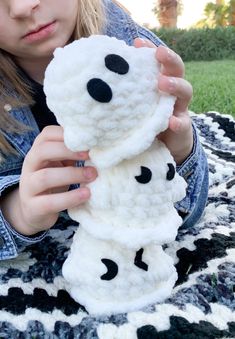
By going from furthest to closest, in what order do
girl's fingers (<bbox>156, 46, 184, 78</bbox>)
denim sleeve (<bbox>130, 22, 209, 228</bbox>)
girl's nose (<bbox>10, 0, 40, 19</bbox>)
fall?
denim sleeve (<bbox>130, 22, 209, 228</bbox>)
girl's nose (<bbox>10, 0, 40, 19</bbox>)
girl's fingers (<bbox>156, 46, 184, 78</bbox>)

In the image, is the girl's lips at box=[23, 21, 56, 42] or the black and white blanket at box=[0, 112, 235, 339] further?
the girl's lips at box=[23, 21, 56, 42]

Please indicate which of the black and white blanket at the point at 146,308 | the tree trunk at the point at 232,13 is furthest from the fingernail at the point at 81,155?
the tree trunk at the point at 232,13

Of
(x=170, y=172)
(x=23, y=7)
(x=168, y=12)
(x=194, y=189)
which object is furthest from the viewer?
(x=168, y=12)

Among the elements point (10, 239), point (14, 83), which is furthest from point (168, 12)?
point (10, 239)

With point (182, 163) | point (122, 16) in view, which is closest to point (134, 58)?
point (182, 163)

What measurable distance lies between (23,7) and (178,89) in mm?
342

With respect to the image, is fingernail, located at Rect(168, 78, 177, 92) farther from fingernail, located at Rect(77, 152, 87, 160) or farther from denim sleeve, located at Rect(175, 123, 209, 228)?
denim sleeve, located at Rect(175, 123, 209, 228)

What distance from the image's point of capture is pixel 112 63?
823 mm

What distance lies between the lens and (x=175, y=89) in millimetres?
913

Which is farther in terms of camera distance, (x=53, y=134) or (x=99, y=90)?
(x=53, y=134)

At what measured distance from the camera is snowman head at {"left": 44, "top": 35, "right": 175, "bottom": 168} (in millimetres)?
815

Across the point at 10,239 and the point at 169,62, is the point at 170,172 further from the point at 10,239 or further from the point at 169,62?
the point at 10,239

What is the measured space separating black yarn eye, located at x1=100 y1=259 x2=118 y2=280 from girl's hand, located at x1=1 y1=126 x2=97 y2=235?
0.10 meters

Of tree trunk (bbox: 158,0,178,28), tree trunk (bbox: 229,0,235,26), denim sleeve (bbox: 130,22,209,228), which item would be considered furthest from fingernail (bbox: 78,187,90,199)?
tree trunk (bbox: 158,0,178,28)
